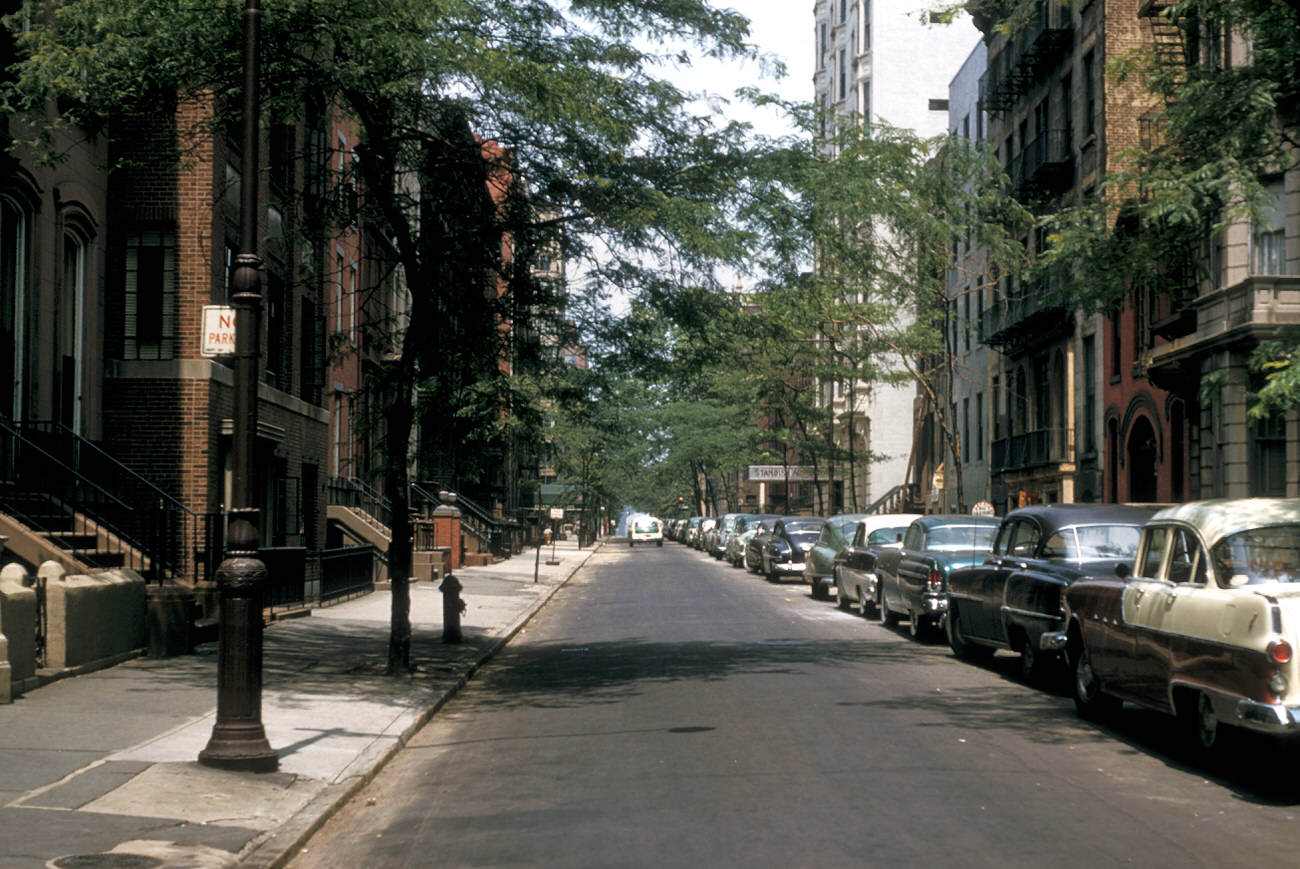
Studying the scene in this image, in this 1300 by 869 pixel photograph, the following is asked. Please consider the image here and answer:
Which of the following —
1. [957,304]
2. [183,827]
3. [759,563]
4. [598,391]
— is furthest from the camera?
[957,304]

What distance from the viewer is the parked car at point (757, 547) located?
43531 millimetres

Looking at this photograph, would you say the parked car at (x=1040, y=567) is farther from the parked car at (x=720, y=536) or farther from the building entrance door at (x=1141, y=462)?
the parked car at (x=720, y=536)

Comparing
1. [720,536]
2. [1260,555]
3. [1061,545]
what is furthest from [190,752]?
[720,536]

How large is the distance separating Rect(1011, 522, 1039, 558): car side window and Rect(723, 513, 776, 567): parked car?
32.7 metres

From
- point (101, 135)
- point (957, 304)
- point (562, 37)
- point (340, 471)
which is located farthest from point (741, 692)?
point (957, 304)

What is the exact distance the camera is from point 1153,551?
37.0 feet

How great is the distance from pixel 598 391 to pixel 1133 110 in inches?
960

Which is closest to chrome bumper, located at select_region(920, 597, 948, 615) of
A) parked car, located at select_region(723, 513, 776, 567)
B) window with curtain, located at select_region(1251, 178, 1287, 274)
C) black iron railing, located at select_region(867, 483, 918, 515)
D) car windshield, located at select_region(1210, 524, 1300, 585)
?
car windshield, located at select_region(1210, 524, 1300, 585)

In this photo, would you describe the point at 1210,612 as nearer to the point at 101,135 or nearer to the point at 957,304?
the point at 101,135

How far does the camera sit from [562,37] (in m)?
15.2

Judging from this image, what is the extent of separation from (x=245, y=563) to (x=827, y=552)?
2191cm

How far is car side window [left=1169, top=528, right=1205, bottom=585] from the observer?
10250 millimetres

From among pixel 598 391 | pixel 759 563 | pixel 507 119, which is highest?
pixel 507 119

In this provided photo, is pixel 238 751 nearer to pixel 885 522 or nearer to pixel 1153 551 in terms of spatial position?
pixel 1153 551
